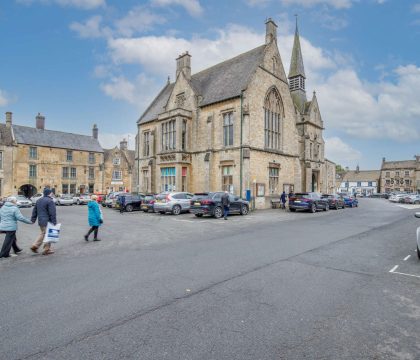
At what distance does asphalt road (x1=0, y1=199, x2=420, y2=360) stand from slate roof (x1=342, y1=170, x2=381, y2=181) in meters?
98.7

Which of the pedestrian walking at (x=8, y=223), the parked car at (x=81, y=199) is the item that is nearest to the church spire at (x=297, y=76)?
the parked car at (x=81, y=199)

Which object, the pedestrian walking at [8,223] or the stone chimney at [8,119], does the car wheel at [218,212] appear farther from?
the stone chimney at [8,119]

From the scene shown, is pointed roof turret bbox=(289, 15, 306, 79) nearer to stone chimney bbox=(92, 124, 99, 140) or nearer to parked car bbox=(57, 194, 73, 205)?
parked car bbox=(57, 194, 73, 205)

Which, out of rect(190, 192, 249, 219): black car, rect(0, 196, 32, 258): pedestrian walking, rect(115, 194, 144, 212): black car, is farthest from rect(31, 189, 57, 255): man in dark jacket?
rect(115, 194, 144, 212): black car

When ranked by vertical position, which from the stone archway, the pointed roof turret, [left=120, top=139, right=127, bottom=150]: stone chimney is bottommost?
the stone archway

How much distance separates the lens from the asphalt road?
11.4 ft

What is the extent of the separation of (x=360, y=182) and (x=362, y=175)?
9.00 feet

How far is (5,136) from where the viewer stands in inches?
1657

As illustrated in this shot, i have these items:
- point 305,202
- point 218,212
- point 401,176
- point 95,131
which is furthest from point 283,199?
point 401,176

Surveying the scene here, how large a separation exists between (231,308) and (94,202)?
766 centimetres

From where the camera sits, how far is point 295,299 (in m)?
4.97

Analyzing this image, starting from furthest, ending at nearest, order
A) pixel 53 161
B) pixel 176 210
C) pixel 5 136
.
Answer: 1. pixel 53 161
2. pixel 5 136
3. pixel 176 210

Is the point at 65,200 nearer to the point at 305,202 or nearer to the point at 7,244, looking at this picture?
the point at 305,202

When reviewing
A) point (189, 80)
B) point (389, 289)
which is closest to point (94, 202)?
point (389, 289)
